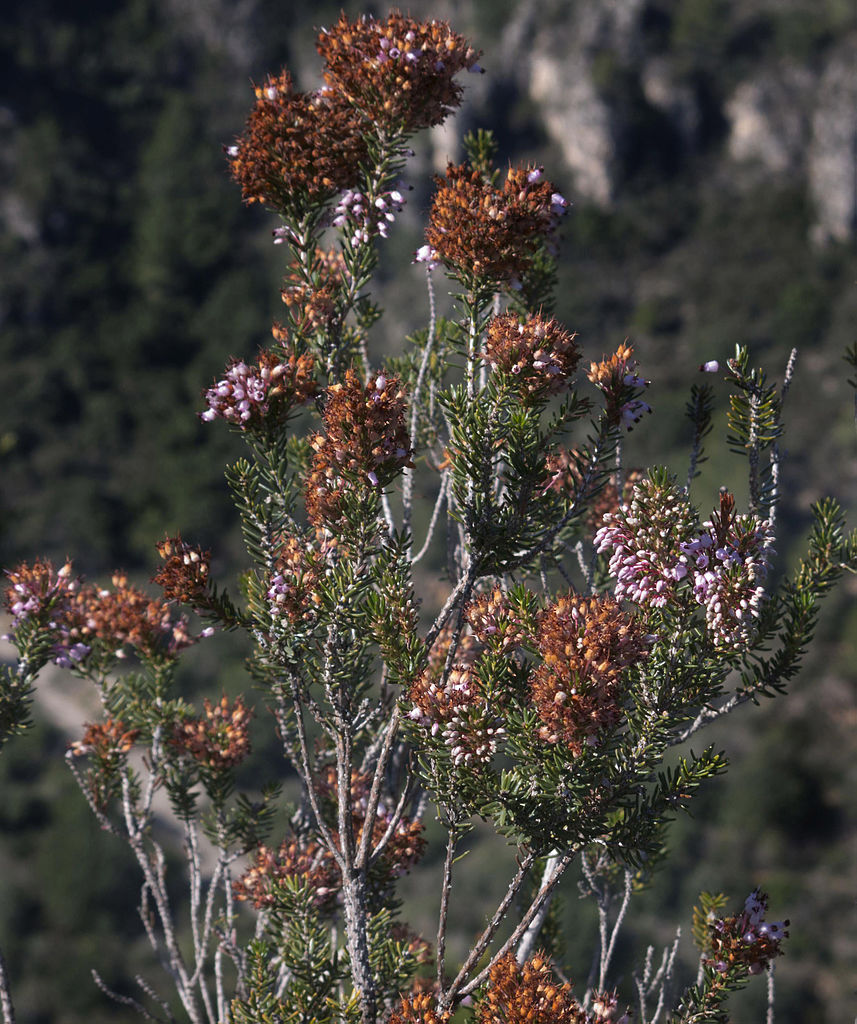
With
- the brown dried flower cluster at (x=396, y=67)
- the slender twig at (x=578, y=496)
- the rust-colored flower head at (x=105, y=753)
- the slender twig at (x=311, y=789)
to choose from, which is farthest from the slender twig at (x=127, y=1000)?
the brown dried flower cluster at (x=396, y=67)

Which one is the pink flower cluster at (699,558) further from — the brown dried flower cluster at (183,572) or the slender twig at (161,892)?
the slender twig at (161,892)

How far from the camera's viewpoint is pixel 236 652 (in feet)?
193

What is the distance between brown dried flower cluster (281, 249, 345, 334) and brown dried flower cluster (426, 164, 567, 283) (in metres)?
0.50

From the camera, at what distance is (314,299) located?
3.48m

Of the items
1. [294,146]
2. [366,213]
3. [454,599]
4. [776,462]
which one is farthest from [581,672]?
[294,146]

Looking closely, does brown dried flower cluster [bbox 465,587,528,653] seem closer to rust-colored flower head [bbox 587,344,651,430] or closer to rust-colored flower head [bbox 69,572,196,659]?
rust-colored flower head [bbox 587,344,651,430]

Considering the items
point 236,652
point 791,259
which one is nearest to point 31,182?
point 236,652

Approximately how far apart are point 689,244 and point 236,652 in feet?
162

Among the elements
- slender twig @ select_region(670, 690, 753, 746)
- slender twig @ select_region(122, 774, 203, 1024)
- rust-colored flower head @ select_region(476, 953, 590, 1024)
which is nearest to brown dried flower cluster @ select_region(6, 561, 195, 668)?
slender twig @ select_region(122, 774, 203, 1024)

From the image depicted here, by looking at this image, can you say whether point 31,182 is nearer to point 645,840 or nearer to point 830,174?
point 830,174

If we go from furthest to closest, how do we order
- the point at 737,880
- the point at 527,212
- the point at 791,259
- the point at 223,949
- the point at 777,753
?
the point at 791,259
the point at 777,753
the point at 737,880
the point at 223,949
the point at 527,212

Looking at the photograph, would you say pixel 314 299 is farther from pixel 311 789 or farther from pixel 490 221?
pixel 311 789

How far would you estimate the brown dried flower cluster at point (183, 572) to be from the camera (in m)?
3.13

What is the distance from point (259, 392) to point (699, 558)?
4.32ft
